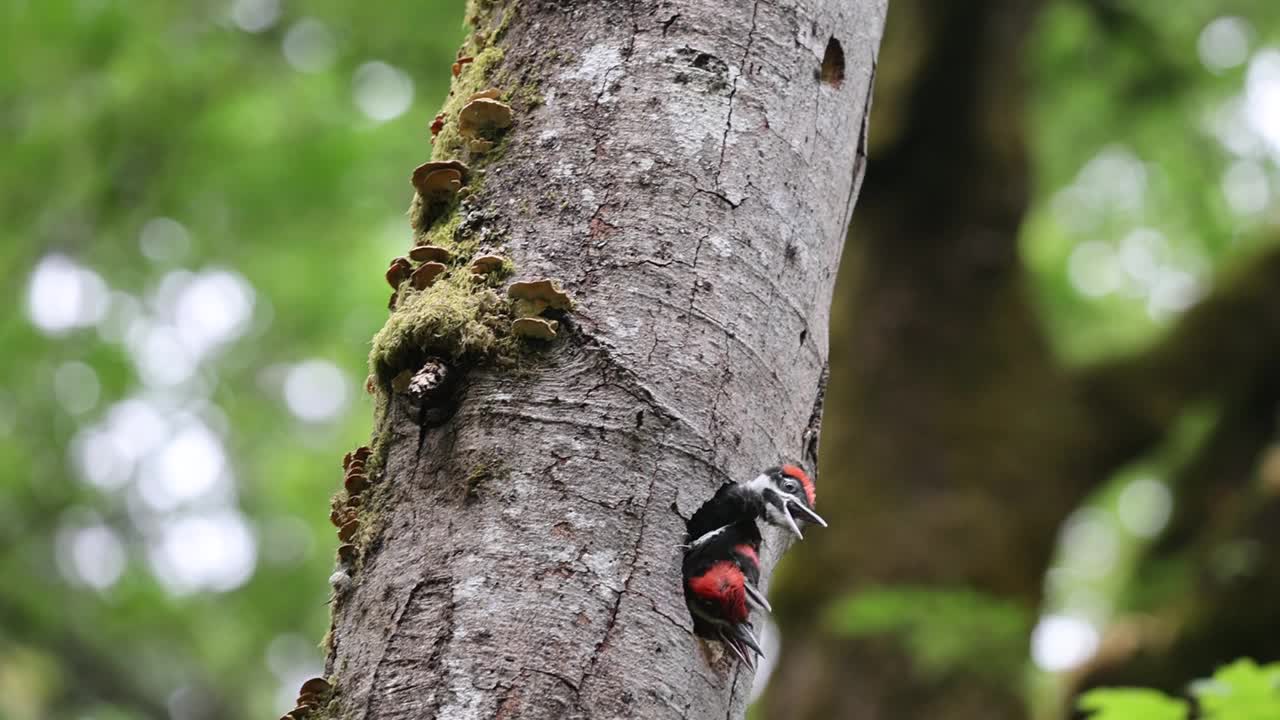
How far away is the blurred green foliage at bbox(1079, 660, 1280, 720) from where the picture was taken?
8.69ft

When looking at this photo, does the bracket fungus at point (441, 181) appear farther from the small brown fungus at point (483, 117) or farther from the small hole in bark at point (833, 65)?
the small hole in bark at point (833, 65)

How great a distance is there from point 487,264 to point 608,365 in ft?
0.94

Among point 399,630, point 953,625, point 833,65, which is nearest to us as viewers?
point 399,630

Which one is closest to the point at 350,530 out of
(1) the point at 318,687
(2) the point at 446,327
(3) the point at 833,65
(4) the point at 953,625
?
(1) the point at 318,687

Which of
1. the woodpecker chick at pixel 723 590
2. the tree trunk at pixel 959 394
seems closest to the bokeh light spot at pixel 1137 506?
the tree trunk at pixel 959 394

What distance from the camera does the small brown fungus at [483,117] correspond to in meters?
2.21

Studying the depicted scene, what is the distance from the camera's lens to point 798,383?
221cm

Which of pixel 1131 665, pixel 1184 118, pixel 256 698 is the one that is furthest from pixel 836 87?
pixel 256 698

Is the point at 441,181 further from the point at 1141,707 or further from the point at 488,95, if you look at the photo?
the point at 1141,707

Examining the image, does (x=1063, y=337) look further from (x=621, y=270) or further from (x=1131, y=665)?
(x=621, y=270)

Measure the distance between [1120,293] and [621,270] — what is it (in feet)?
34.8

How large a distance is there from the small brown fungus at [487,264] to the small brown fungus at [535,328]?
14 cm

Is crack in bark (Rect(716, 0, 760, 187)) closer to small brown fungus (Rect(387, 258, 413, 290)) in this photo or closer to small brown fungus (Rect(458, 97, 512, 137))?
small brown fungus (Rect(458, 97, 512, 137))

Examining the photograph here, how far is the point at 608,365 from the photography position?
2.01 m
